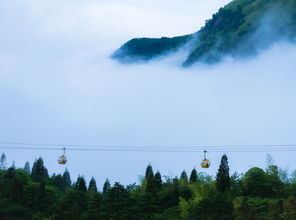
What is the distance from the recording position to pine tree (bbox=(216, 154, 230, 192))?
280 ft

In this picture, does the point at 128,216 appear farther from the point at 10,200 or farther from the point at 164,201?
the point at 10,200

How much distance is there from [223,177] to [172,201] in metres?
11.4

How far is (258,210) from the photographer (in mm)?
72688

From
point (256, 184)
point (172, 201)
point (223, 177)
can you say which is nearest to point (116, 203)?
point (172, 201)

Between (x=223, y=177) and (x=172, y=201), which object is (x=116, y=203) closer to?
(x=172, y=201)

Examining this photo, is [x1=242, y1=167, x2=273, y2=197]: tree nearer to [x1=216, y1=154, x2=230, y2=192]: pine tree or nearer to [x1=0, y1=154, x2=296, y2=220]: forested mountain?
[x1=0, y1=154, x2=296, y2=220]: forested mountain

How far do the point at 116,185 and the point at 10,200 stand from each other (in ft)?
84.5

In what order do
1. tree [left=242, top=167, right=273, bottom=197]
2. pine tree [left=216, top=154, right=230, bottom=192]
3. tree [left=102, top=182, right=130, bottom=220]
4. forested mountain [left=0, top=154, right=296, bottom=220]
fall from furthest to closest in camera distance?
pine tree [left=216, top=154, right=230, bottom=192]
tree [left=242, top=167, right=273, bottom=197]
tree [left=102, top=182, right=130, bottom=220]
forested mountain [left=0, top=154, right=296, bottom=220]

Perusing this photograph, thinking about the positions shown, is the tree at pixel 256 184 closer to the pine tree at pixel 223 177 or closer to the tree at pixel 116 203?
the pine tree at pixel 223 177

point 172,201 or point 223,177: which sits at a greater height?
point 223,177

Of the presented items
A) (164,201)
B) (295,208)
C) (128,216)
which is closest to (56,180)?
(164,201)

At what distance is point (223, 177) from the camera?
8656cm

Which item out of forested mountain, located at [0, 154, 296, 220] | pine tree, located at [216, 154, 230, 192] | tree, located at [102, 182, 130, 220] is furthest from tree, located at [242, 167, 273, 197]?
tree, located at [102, 182, 130, 220]

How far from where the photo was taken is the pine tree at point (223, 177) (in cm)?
8544
